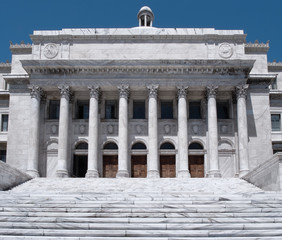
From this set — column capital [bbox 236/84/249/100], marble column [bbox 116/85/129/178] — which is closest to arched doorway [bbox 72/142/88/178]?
marble column [bbox 116/85/129/178]

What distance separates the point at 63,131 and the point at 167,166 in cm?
1007

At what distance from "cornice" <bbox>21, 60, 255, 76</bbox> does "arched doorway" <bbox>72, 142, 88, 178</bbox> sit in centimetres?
706

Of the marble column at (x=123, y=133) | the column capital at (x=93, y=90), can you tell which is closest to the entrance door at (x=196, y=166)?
the marble column at (x=123, y=133)

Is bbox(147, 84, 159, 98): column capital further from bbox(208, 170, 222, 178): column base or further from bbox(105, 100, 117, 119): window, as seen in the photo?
bbox(208, 170, 222, 178): column base

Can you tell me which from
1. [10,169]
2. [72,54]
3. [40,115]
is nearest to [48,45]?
[72,54]

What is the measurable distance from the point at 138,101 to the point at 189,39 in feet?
25.4

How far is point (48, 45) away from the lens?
42344 millimetres

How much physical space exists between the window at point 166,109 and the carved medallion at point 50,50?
11.3 metres

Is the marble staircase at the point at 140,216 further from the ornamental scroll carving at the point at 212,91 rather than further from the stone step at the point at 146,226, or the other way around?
the ornamental scroll carving at the point at 212,91

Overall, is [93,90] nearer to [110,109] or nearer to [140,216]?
[110,109]

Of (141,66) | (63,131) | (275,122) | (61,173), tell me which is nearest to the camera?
(61,173)

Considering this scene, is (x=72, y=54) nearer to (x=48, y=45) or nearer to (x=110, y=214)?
(x=48, y=45)

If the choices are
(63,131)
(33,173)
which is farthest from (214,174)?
(33,173)

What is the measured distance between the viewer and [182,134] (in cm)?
3856
